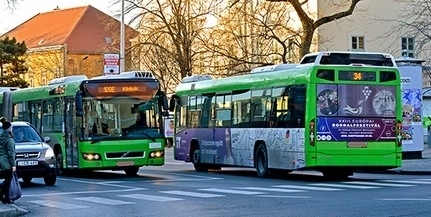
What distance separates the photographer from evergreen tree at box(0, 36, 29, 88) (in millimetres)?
74250

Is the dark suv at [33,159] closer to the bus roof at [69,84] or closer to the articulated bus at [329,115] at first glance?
the bus roof at [69,84]

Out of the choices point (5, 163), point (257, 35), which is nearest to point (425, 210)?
point (5, 163)

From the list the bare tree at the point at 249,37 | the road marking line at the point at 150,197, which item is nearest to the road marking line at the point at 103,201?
the road marking line at the point at 150,197

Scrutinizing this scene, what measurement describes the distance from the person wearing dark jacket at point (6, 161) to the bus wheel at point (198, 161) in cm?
1276

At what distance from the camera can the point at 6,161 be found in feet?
65.9

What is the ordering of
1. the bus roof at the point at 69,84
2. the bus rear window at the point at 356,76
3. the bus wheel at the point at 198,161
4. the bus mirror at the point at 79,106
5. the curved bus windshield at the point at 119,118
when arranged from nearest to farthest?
the bus rear window at the point at 356,76 → the bus mirror at the point at 79,106 → the curved bus windshield at the point at 119,118 → the bus roof at the point at 69,84 → the bus wheel at the point at 198,161

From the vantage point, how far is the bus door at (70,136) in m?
29.1

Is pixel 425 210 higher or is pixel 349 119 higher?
pixel 349 119

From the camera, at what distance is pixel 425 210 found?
651 inches

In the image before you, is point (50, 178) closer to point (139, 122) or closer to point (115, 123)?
point (115, 123)

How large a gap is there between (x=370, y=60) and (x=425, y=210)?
10219 millimetres

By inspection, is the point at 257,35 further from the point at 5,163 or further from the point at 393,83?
the point at 5,163

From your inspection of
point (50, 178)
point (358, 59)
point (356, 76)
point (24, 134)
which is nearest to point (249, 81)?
point (358, 59)

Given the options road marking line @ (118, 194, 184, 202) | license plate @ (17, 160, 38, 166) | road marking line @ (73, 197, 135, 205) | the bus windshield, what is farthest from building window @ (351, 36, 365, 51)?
road marking line @ (73, 197, 135, 205)
